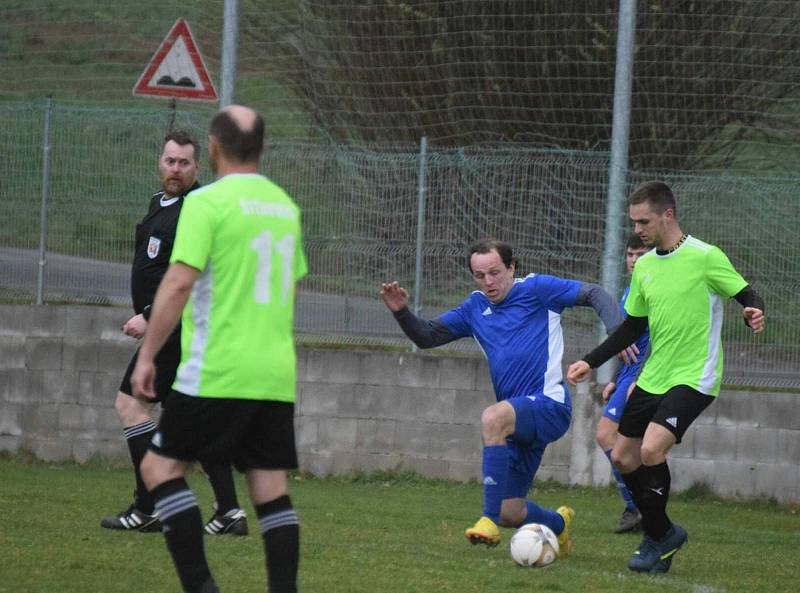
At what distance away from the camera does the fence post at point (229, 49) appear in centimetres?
1297

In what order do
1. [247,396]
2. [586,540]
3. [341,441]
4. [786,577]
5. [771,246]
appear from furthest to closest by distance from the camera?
[341,441]
[771,246]
[586,540]
[786,577]
[247,396]

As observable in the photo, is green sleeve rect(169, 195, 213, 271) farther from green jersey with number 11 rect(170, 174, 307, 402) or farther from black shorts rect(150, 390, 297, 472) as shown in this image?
black shorts rect(150, 390, 297, 472)

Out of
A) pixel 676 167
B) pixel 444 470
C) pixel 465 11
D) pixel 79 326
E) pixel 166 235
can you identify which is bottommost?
pixel 444 470

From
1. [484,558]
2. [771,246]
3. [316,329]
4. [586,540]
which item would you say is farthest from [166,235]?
[771,246]

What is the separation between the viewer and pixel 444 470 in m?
12.4

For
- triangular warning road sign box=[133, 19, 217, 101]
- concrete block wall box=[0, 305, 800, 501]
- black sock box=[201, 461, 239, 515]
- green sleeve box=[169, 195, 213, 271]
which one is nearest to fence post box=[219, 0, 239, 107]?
triangular warning road sign box=[133, 19, 217, 101]

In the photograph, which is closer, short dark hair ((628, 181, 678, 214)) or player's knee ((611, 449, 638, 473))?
short dark hair ((628, 181, 678, 214))

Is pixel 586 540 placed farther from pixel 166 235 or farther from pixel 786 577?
pixel 166 235

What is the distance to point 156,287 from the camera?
834 cm

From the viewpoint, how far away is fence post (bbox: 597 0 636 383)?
12.0 m

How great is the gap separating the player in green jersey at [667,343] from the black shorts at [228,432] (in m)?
2.60

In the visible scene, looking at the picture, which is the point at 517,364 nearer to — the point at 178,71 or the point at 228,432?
the point at 228,432

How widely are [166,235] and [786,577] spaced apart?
3.90 meters

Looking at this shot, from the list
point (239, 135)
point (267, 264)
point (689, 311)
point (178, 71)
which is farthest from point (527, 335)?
point (178, 71)
